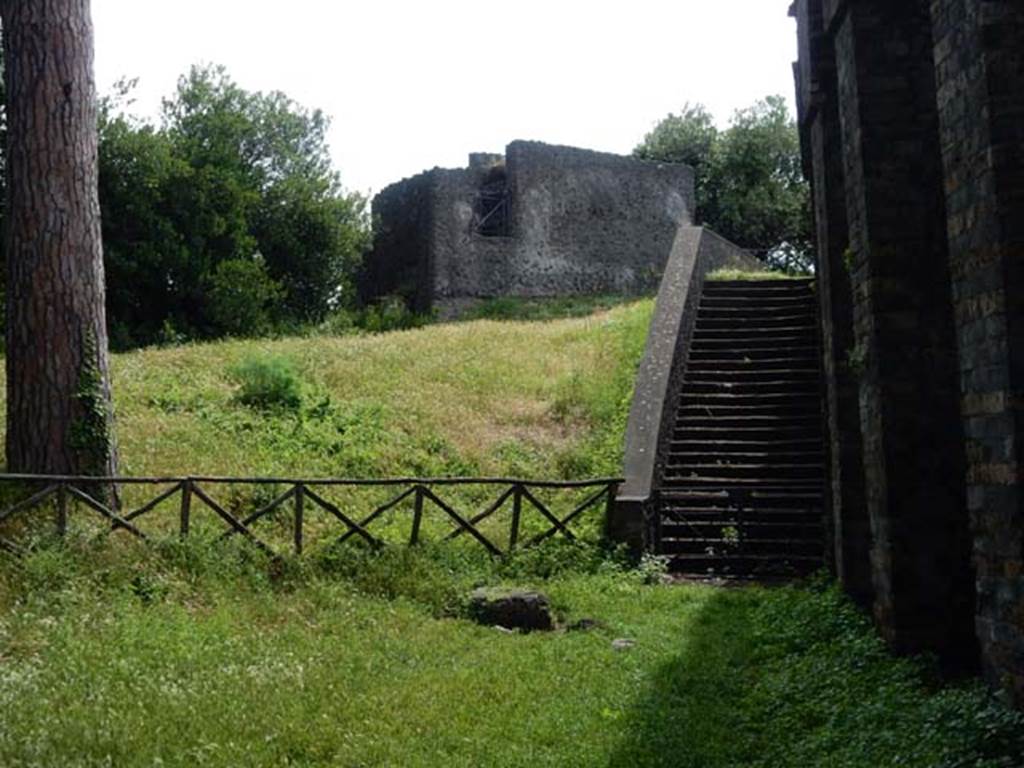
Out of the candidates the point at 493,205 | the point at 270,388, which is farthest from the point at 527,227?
the point at 270,388

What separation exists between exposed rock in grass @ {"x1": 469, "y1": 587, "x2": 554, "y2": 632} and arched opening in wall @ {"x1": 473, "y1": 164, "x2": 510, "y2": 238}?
22133 millimetres

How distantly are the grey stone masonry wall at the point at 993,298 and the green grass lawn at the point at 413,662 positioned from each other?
531mm

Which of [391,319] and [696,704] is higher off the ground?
[391,319]

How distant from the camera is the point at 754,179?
131ft

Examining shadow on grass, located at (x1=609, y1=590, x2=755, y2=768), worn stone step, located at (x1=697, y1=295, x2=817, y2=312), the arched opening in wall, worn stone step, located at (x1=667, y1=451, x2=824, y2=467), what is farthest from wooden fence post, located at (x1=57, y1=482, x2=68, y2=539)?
the arched opening in wall

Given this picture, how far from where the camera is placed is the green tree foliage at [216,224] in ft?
88.5

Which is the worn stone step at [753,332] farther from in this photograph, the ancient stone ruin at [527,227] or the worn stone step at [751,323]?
the ancient stone ruin at [527,227]

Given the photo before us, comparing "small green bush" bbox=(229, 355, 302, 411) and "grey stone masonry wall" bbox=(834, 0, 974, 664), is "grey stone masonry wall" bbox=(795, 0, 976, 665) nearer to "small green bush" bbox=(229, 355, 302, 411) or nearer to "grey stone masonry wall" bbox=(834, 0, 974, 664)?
"grey stone masonry wall" bbox=(834, 0, 974, 664)

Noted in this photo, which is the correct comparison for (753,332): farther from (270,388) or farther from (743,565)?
(270,388)

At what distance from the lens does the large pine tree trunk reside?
39.6 ft

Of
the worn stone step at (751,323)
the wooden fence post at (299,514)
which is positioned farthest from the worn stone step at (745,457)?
the wooden fence post at (299,514)

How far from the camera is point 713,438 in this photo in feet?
50.2

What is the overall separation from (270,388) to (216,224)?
1228 cm

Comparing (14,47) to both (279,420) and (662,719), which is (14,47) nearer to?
(279,420)
